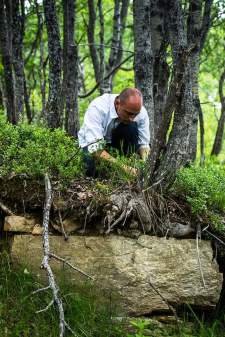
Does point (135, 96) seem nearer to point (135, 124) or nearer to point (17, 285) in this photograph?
point (135, 124)

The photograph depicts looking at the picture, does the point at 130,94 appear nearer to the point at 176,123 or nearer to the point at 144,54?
the point at 176,123

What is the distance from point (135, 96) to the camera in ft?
19.9

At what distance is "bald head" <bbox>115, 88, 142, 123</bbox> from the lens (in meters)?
6.05

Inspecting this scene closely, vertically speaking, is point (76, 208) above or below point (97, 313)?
above

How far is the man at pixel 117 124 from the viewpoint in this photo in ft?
19.9

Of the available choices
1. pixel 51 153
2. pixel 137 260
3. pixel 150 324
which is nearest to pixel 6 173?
pixel 51 153

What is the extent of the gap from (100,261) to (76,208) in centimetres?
54

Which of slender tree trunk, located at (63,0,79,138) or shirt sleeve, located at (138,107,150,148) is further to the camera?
slender tree trunk, located at (63,0,79,138)

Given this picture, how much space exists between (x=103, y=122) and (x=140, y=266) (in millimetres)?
2107

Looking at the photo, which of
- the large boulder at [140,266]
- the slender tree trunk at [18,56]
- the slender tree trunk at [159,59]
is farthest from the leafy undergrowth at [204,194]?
the slender tree trunk at [18,56]

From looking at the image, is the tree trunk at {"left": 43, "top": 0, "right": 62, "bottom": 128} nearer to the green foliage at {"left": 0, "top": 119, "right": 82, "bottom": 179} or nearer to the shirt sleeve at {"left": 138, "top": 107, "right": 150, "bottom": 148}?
the shirt sleeve at {"left": 138, "top": 107, "right": 150, "bottom": 148}

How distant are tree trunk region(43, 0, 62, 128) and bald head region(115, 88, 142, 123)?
1.20m

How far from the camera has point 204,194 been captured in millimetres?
5316

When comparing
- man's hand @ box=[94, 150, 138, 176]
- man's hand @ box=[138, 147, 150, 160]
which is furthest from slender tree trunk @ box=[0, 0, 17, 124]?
man's hand @ box=[94, 150, 138, 176]
